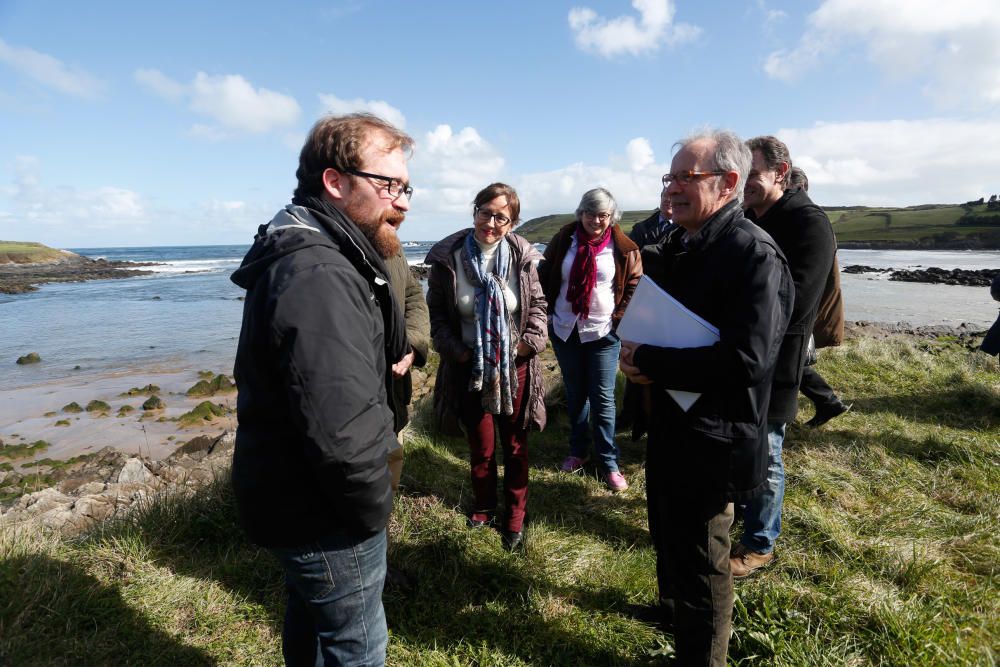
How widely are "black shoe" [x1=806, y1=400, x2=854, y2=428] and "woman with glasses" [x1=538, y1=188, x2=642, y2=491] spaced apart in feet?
6.85

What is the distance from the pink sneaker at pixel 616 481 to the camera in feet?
13.6

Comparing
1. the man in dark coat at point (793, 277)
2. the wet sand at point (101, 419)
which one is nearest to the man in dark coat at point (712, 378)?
the man in dark coat at point (793, 277)

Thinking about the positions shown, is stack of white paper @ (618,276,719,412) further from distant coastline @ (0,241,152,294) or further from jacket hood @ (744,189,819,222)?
distant coastline @ (0,241,152,294)

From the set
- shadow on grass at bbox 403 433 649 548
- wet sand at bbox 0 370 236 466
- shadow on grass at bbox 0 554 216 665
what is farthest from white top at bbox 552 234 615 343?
wet sand at bbox 0 370 236 466

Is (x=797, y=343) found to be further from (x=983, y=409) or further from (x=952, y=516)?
(x=983, y=409)

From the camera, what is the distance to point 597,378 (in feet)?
13.9

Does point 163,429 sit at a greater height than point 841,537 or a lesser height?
lesser

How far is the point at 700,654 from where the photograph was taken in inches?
83.4

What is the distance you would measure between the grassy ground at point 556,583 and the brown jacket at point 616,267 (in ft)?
4.92

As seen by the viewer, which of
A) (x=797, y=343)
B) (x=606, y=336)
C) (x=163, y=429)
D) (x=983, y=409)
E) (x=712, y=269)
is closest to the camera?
(x=712, y=269)

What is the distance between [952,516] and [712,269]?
2858 mm

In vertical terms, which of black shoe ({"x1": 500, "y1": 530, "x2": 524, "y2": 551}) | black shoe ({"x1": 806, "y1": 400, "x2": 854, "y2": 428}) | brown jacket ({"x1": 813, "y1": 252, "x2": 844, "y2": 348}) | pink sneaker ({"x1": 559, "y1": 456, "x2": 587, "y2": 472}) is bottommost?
black shoe ({"x1": 500, "y1": 530, "x2": 524, "y2": 551})

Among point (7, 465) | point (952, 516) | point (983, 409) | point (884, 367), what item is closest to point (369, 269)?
point (952, 516)

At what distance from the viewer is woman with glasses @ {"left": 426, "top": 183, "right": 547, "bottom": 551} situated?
332 cm
